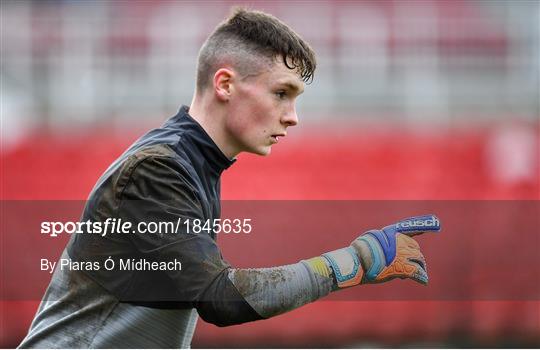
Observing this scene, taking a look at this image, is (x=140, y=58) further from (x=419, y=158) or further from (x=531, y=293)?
(x=531, y=293)

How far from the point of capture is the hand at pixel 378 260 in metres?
2.70

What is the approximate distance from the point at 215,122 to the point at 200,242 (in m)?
0.58

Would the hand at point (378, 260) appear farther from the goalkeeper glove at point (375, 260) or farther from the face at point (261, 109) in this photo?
the face at point (261, 109)

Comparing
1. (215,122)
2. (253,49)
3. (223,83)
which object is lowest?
(215,122)

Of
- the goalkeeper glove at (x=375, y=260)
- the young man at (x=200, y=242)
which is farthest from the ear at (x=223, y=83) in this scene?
the goalkeeper glove at (x=375, y=260)

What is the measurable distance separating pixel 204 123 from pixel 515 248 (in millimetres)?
5168

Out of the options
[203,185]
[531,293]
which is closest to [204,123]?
[203,185]

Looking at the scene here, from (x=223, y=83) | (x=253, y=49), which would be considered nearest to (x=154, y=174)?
(x=223, y=83)

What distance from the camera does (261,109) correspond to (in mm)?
2998

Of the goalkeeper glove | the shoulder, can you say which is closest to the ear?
the shoulder

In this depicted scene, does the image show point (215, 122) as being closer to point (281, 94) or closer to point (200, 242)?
point (281, 94)

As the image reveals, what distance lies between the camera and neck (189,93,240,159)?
3.02 metres

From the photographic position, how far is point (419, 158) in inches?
303

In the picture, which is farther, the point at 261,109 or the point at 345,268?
the point at 261,109
